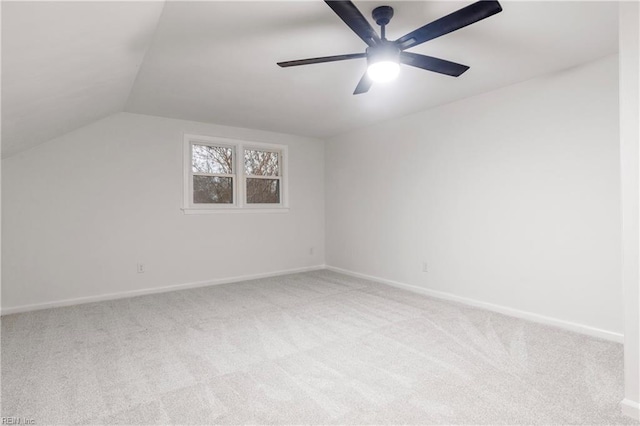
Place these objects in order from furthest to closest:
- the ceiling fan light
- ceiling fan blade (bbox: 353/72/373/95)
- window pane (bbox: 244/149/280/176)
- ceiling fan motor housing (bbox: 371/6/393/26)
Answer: window pane (bbox: 244/149/280/176) → ceiling fan blade (bbox: 353/72/373/95) → the ceiling fan light → ceiling fan motor housing (bbox: 371/6/393/26)

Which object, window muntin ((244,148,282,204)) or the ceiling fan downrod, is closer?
the ceiling fan downrod

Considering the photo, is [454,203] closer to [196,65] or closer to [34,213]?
[196,65]

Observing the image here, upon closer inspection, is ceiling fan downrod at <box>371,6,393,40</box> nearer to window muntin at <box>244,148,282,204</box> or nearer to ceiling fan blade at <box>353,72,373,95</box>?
ceiling fan blade at <box>353,72,373,95</box>

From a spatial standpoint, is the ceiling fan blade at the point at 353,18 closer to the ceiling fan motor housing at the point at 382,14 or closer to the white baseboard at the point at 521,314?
the ceiling fan motor housing at the point at 382,14

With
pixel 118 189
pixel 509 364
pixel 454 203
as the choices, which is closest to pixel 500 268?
pixel 454 203

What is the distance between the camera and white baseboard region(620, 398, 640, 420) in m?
1.67

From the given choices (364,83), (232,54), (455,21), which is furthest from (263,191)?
(455,21)

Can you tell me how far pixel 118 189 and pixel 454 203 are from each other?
4.13m

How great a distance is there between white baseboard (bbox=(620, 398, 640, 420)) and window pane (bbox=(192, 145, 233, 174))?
471cm

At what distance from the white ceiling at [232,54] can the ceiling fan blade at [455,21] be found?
213 millimetres

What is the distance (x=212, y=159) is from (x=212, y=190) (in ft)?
1.52

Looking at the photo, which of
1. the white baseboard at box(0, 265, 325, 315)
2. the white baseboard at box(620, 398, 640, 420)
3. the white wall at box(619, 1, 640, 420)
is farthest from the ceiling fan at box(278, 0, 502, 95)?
the white baseboard at box(0, 265, 325, 315)

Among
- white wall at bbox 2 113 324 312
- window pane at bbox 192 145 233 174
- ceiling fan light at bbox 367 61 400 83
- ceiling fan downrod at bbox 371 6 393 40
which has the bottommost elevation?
white wall at bbox 2 113 324 312

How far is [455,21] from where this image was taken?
173 cm
